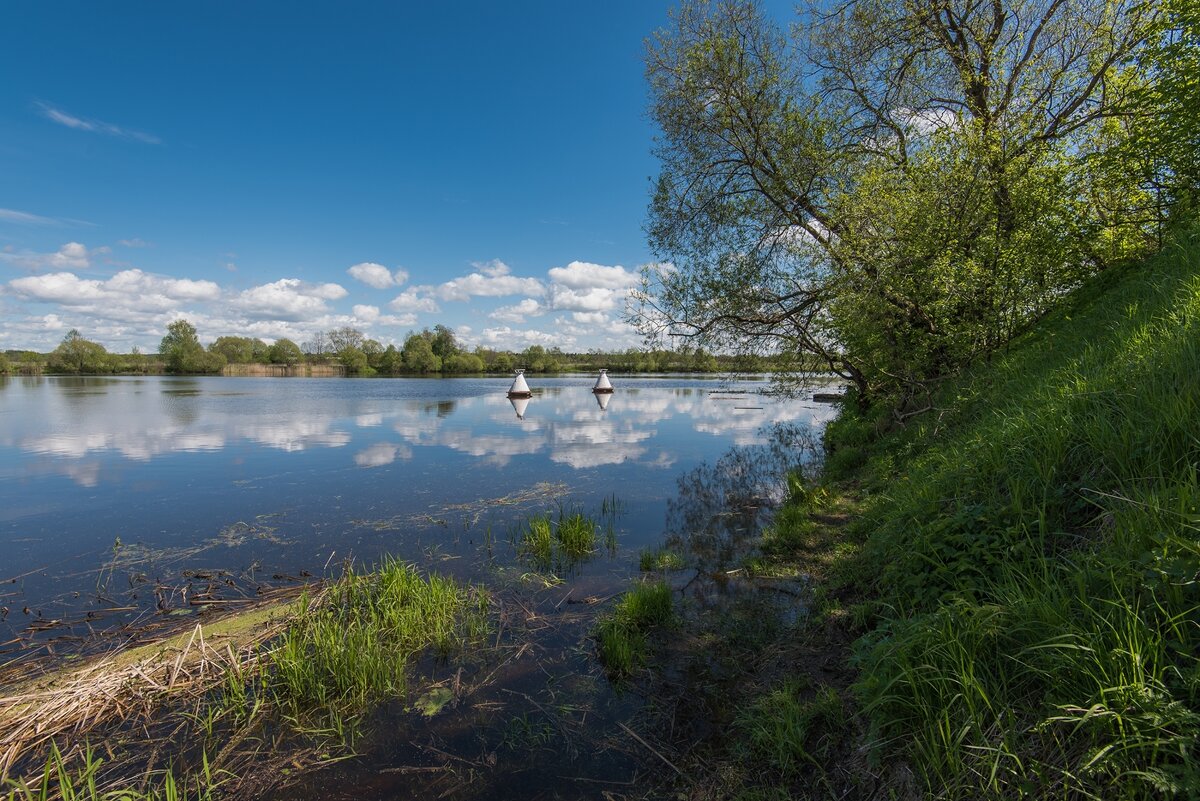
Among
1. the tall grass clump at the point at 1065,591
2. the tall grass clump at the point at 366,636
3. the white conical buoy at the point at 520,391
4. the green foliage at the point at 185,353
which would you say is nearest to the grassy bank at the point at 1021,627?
the tall grass clump at the point at 1065,591

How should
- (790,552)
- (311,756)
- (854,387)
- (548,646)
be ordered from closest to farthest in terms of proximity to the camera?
(311,756), (548,646), (790,552), (854,387)

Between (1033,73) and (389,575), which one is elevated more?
(1033,73)

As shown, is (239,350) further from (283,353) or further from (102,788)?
(102,788)

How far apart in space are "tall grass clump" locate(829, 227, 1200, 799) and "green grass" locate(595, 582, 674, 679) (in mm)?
2151

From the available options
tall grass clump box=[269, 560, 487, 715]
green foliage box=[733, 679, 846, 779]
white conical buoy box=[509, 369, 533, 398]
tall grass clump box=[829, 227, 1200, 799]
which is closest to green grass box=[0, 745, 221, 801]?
tall grass clump box=[269, 560, 487, 715]

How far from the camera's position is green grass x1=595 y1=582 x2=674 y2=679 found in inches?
182

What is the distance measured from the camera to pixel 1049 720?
1.98 m

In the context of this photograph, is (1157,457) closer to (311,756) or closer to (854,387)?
(311,756)

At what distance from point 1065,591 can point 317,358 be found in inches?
5076

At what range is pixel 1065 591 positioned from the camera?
102 inches

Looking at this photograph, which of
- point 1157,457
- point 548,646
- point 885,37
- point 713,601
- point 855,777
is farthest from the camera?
point 885,37

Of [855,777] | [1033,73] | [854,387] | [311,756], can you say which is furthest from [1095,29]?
[311,756]

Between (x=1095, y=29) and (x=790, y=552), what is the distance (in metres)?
12.8

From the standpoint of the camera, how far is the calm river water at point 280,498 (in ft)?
21.4
